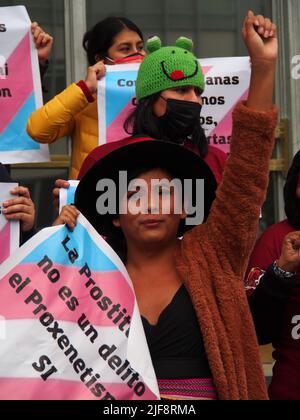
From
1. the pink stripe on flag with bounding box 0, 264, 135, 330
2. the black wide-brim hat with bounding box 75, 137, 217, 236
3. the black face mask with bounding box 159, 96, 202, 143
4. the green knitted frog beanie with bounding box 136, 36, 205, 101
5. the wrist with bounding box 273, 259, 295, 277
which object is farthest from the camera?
the green knitted frog beanie with bounding box 136, 36, 205, 101

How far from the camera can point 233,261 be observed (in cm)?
293

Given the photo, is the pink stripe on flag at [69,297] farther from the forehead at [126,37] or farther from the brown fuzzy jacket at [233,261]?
the forehead at [126,37]

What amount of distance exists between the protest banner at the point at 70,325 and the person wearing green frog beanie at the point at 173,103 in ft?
2.75

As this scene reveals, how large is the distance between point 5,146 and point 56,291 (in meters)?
1.76

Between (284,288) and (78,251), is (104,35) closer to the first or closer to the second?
(284,288)

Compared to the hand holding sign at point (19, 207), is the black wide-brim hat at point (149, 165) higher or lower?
higher

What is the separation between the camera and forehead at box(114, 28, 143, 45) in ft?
14.9

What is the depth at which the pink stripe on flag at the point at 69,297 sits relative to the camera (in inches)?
108

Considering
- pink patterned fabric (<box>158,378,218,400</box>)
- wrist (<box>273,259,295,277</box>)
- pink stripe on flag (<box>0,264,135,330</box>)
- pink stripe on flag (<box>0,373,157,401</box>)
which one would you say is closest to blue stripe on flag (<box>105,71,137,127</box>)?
wrist (<box>273,259,295,277</box>)

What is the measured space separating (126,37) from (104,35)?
0.33 feet

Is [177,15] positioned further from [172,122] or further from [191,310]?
[191,310]

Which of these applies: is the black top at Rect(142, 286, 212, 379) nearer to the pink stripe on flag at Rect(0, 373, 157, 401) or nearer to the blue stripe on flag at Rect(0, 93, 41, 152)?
the pink stripe on flag at Rect(0, 373, 157, 401)

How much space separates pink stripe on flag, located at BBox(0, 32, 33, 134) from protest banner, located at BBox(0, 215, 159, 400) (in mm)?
1738

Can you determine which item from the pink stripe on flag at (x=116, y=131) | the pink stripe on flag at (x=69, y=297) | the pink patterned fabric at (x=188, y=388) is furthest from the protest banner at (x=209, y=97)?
the pink patterned fabric at (x=188, y=388)
